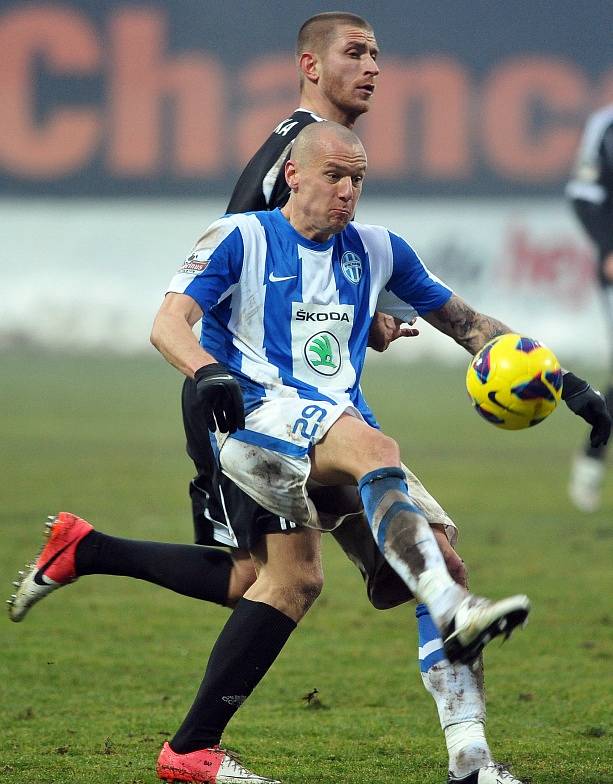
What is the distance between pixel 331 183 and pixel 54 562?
1558mm

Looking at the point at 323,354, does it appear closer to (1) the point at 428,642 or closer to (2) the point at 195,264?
(2) the point at 195,264

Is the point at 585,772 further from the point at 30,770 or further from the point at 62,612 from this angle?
the point at 62,612

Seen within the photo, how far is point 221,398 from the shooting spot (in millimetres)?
3537

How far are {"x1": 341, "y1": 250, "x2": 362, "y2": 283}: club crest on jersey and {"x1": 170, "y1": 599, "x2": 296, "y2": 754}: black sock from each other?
99 centimetres

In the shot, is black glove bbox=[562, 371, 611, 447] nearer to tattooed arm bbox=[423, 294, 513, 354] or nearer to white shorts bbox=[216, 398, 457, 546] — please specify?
tattooed arm bbox=[423, 294, 513, 354]

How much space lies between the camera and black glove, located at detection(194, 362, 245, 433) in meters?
3.52

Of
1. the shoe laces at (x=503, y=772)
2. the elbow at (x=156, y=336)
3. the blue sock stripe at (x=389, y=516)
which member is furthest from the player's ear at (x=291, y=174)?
the shoe laces at (x=503, y=772)

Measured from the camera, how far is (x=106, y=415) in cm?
1898

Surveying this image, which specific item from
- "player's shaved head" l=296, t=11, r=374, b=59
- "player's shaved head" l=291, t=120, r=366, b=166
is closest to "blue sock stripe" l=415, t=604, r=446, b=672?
"player's shaved head" l=291, t=120, r=366, b=166

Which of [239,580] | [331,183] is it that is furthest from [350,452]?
[239,580]

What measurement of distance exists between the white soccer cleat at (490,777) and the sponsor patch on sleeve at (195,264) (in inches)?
61.0

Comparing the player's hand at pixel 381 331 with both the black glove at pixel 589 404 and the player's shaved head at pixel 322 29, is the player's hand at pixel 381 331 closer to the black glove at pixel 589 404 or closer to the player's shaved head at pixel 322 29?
the black glove at pixel 589 404

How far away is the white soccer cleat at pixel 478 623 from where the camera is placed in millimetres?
3213

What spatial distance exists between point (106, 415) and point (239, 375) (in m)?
15.2
